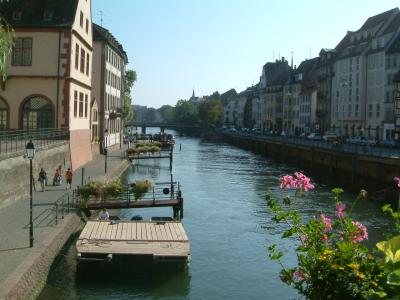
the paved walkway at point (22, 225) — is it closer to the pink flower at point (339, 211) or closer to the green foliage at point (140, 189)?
the green foliage at point (140, 189)

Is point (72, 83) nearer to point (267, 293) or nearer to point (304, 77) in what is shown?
point (267, 293)

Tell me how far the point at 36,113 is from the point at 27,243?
24.1m

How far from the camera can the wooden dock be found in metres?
20.2

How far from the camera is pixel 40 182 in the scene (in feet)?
104

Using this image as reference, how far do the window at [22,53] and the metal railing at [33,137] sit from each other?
16.3ft

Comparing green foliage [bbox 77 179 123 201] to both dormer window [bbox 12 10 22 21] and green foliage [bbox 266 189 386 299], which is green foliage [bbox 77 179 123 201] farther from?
green foliage [bbox 266 189 386 299]

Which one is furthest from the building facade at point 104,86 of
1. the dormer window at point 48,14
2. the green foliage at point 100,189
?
the green foliage at point 100,189

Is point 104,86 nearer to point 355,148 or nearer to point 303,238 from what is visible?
point 355,148

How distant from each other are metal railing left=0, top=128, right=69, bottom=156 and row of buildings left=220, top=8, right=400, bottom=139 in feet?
119

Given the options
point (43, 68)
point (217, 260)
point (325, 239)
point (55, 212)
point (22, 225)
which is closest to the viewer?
point (325, 239)

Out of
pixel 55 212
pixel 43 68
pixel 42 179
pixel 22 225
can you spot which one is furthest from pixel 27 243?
pixel 43 68

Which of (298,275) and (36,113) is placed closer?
(298,275)

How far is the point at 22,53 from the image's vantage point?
134 ft

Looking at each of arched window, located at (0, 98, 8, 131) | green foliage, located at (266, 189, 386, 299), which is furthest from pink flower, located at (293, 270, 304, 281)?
arched window, located at (0, 98, 8, 131)
